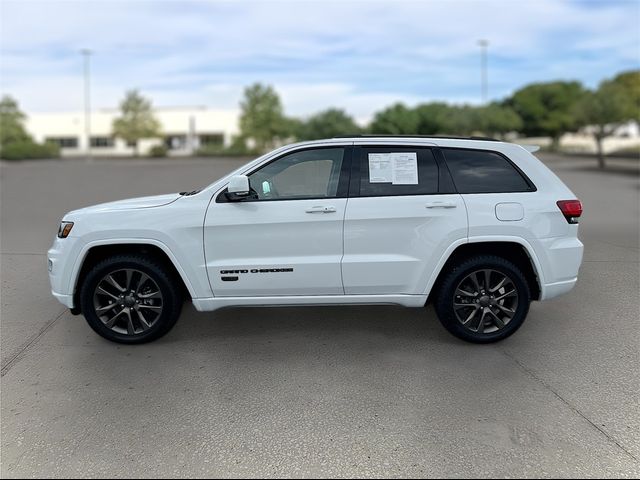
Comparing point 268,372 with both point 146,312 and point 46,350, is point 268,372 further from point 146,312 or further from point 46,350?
point 46,350

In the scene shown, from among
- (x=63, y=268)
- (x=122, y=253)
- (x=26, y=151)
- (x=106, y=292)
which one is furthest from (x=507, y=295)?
(x=26, y=151)

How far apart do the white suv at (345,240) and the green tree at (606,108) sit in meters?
28.6

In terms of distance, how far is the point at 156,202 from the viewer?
5.16 meters

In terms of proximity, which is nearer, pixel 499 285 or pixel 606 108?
pixel 499 285

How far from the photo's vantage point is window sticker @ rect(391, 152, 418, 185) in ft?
16.3

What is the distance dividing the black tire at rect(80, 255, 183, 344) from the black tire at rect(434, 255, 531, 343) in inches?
92.3

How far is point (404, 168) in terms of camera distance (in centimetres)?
498

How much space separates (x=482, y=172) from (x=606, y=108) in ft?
94.8

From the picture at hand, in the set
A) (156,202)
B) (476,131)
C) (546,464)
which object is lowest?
(546,464)

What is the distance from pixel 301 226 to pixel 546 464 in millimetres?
2547

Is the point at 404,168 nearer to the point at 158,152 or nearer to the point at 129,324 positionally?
the point at 129,324

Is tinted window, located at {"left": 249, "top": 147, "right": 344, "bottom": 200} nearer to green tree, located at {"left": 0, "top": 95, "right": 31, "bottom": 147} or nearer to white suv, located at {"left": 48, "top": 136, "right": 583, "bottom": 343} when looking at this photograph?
white suv, located at {"left": 48, "top": 136, "right": 583, "bottom": 343}

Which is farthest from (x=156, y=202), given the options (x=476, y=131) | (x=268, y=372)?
(x=476, y=131)

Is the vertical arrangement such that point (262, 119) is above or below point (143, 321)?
above
